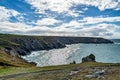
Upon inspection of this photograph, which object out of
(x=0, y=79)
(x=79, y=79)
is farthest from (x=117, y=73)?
(x=0, y=79)

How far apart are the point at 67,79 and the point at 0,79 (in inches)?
526

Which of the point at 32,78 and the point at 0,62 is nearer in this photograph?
the point at 32,78

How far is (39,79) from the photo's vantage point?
36844 millimetres

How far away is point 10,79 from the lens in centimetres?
3997

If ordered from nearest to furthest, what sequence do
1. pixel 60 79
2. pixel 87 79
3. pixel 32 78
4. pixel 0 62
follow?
pixel 87 79
pixel 60 79
pixel 32 78
pixel 0 62

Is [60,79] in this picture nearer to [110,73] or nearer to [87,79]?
[87,79]

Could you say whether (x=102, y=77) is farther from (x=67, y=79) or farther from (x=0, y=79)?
(x=0, y=79)

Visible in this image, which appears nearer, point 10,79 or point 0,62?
point 10,79

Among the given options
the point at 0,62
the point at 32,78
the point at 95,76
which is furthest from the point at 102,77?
the point at 0,62

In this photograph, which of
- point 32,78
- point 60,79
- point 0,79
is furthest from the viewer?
point 0,79

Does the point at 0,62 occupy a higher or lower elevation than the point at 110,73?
lower

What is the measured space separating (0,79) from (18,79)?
4027 millimetres

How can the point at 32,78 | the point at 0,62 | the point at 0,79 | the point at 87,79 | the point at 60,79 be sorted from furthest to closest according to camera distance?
1. the point at 0,62
2. the point at 0,79
3. the point at 32,78
4. the point at 60,79
5. the point at 87,79

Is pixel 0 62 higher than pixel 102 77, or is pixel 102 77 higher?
pixel 102 77
